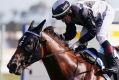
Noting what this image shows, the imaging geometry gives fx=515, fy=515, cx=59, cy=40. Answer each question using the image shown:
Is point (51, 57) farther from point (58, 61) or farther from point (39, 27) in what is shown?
point (39, 27)

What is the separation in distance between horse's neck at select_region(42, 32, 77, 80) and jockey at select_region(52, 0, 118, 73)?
24cm

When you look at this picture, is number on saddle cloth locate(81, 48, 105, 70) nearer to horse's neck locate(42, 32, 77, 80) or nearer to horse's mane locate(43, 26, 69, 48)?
horse's neck locate(42, 32, 77, 80)

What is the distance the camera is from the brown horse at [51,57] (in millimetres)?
6379

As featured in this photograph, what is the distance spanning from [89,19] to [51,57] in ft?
2.33

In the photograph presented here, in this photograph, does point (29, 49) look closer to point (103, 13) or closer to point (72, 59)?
point (72, 59)

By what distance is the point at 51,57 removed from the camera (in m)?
6.57

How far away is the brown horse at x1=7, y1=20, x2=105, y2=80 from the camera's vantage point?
20.9 feet

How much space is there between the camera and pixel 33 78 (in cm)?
1188

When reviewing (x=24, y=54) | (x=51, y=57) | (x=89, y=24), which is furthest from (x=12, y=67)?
(x=89, y=24)

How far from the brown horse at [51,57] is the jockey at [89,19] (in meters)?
0.22

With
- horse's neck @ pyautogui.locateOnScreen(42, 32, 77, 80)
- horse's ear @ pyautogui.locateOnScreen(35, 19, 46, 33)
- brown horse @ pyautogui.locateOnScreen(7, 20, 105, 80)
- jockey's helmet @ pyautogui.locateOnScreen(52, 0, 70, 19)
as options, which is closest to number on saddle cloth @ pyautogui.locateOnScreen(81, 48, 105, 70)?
brown horse @ pyautogui.locateOnScreen(7, 20, 105, 80)

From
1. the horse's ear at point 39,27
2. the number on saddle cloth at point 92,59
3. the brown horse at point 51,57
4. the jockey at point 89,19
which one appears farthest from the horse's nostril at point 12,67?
the number on saddle cloth at point 92,59

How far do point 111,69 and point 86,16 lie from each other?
2.59 feet

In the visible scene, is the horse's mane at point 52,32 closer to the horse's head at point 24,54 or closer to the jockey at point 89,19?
the jockey at point 89,19
